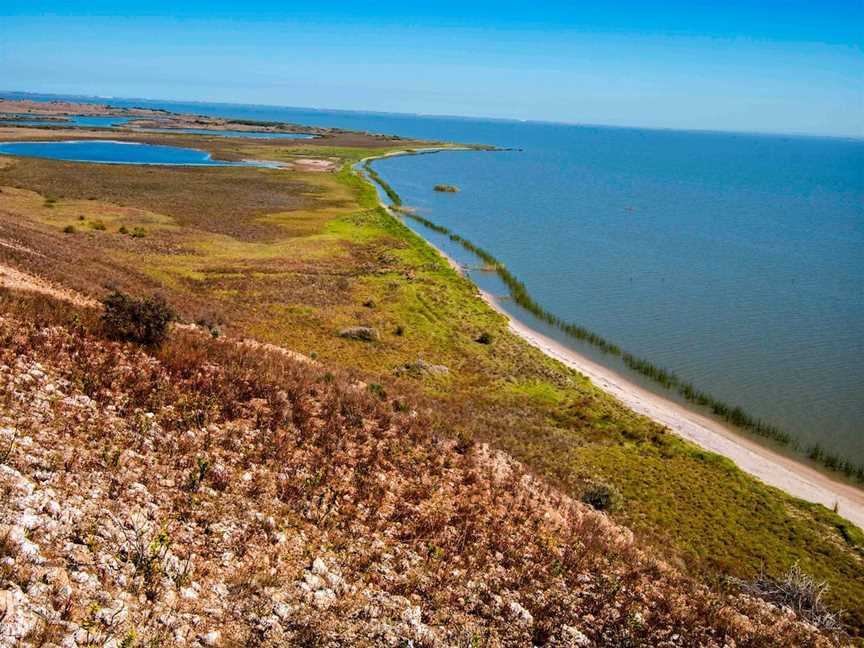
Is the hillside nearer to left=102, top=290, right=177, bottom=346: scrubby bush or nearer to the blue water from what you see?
left=102, top=290, right=177, bottom=346: scrubby bush

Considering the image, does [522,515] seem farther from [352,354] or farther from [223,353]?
[352,354]

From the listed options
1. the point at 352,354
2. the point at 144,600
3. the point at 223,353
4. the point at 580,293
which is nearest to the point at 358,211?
the point at 580,293

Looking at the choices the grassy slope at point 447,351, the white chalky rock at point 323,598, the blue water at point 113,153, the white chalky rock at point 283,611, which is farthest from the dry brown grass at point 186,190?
the white chalky rock at point 283,611

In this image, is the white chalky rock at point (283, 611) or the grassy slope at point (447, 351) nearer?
the white chalky rock at point (283, 611)

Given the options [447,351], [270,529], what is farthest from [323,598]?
[447,351]

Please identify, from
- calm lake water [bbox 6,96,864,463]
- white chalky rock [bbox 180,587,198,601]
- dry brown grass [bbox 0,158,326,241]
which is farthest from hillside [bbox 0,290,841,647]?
dry brown grass [bbox 0,158,326,241]

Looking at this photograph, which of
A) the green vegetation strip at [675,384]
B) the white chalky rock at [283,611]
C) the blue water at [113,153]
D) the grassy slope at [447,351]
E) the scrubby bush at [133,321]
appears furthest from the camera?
the blue water at [113,153]

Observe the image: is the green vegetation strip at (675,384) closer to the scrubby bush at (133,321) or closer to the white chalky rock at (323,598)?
the white chalky rock at (323,598)
